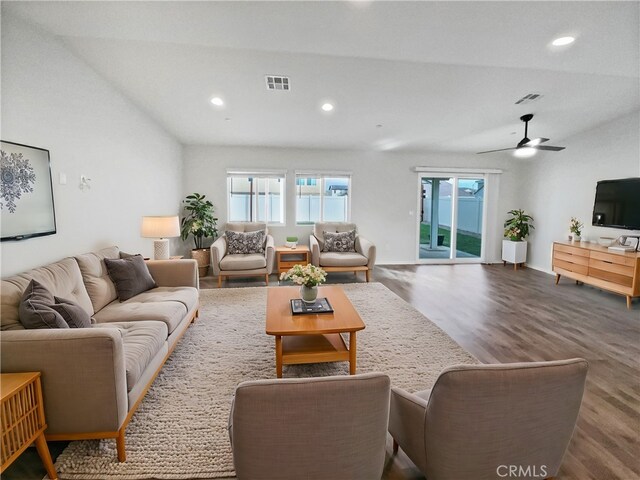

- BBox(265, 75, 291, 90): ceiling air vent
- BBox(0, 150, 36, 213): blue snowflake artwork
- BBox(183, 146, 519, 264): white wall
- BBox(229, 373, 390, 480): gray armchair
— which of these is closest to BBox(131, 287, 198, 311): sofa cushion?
BBox(0, 150, 36, 213): blue snowflake artwork

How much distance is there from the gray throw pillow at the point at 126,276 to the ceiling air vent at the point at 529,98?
496cm

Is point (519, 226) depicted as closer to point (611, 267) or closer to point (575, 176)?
point (575, 176)

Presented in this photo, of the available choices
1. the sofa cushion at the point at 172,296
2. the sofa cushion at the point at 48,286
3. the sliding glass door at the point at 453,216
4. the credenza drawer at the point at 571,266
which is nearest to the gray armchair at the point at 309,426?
the sofa cushion at the point at 48,286

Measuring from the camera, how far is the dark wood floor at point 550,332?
1.69 meters

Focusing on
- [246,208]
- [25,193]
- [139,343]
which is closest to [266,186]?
[246,208]

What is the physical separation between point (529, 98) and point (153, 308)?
4.95 metres

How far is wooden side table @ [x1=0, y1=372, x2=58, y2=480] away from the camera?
1339 mm

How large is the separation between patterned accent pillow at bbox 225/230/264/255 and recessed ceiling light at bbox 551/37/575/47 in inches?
176

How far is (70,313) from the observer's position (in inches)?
74.5

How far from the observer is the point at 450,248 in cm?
705

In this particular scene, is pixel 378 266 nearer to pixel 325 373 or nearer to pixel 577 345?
pixel 577 345

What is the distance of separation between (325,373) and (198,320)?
5.71 ft

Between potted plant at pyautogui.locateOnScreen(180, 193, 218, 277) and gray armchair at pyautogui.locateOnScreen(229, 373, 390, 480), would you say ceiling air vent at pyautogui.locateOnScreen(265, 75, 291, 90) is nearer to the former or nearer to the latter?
potted plant at pyautogui.locateOnScreen(180, 193, 218, 277)

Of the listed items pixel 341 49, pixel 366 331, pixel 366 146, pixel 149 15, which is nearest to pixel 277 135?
pixel 366 146
